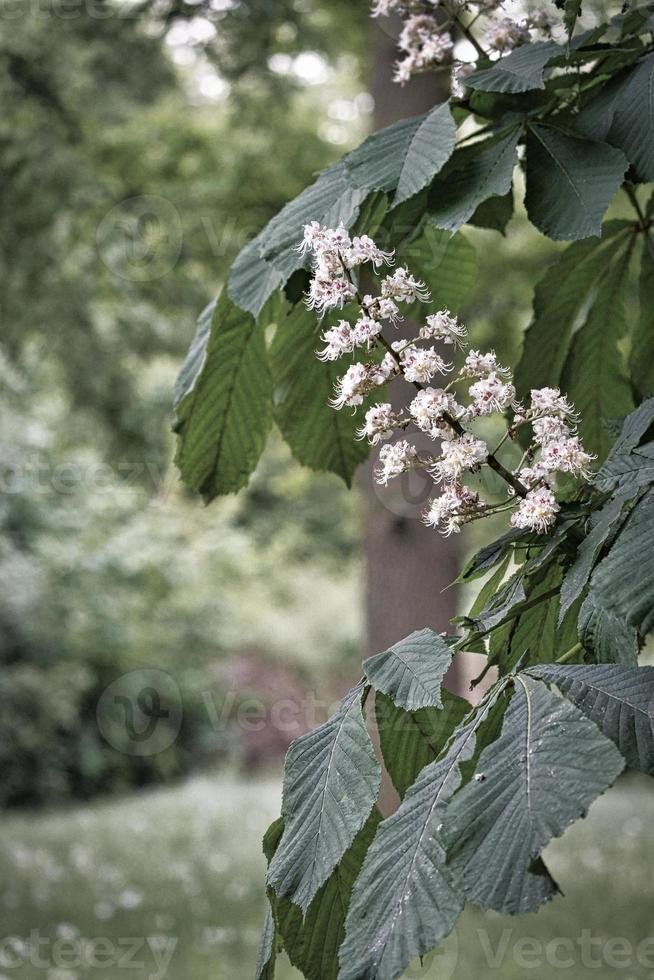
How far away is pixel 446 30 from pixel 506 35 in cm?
10

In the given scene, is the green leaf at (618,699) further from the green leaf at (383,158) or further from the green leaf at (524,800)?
the green leaf at (383,158)

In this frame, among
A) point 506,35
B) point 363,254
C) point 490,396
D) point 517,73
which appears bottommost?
point 490,396

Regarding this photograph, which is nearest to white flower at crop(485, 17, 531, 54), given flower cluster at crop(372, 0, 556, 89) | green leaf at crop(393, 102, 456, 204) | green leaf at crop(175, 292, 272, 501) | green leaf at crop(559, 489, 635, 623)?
flower cluster at crop(372, 0, 556, 89)

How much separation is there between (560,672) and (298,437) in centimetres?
66

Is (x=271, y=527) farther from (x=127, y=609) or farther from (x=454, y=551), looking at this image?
(x=454, y=551)

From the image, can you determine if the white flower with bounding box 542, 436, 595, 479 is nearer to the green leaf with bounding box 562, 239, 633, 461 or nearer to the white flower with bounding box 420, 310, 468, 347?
the white flower with bounding box 420, 310, 468, 347

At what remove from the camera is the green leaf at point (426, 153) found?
92 cm

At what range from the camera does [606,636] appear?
0.79 meters

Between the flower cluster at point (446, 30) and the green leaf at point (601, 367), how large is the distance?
0.31m

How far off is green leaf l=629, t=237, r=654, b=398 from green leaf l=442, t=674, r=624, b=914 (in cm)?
74

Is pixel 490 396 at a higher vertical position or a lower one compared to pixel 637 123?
lower

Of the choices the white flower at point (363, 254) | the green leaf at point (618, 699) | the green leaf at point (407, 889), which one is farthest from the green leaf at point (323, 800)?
the white flower at point (363, 254)

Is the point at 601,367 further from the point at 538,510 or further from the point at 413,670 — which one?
the point at 413,670

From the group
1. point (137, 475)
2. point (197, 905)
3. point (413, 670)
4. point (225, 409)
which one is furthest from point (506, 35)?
point (137, 475)
